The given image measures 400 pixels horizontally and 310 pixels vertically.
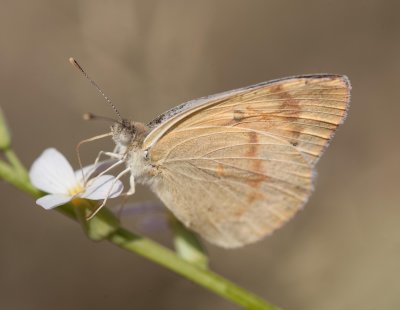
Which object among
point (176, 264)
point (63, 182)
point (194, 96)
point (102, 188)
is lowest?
point (176, 264)

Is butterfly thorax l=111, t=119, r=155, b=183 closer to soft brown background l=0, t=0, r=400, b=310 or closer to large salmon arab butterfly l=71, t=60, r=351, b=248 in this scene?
large salmon arab butterfly l=71, t=60, r=351, b=248

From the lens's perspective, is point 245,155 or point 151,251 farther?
point 245,155

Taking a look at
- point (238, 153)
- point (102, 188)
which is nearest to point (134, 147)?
point (102, 188)

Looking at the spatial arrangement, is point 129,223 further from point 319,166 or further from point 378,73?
point 378,73

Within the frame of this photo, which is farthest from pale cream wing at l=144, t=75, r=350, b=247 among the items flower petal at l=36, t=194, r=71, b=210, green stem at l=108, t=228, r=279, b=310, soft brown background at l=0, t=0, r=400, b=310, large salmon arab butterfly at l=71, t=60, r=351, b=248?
soft brown background at l=0, t=0, r=400, b=310

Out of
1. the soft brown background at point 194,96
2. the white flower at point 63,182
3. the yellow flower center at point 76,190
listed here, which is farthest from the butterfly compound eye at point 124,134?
the soft brown background at point 194,96

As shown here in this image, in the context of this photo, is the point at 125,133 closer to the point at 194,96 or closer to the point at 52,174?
the point at 52,174

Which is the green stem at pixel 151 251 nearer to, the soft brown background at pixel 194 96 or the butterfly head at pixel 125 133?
the butterfly head at pixel 125 133

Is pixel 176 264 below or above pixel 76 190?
below
